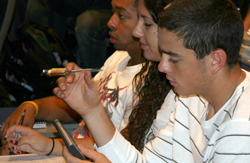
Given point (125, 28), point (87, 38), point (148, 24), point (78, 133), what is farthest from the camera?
point (87, 38)

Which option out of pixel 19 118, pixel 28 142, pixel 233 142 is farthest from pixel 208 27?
pixel 19 118

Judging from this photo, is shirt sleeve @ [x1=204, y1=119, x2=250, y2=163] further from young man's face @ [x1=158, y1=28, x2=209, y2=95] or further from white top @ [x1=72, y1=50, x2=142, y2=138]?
white top @ [x1=72, y1=50, x2=142, y2=138]

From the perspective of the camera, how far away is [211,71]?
87 centimetres

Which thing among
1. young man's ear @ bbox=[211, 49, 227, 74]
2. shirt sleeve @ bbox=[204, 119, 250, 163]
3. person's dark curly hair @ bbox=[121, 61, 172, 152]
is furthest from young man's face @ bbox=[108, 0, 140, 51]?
shirt sleeve @ bbox=[204, 119, 250, 163]

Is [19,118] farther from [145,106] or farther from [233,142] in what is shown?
[233,142]

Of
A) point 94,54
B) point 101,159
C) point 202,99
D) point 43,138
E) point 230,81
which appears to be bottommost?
point 94,54

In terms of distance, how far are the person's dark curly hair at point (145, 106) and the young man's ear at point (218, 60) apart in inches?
16.6

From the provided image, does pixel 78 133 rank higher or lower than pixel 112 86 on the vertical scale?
lower

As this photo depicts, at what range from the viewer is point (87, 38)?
276 cm

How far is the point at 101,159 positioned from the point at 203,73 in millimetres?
404

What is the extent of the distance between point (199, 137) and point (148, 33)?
485 millimetres

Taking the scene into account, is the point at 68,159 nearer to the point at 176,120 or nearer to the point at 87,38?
the point at 176,120

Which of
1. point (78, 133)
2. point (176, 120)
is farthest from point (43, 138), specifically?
point (176, 120)

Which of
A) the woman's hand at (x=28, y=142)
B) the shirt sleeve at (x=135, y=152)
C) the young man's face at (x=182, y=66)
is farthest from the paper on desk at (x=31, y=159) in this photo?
the young man's face at (x=182, y=66)
